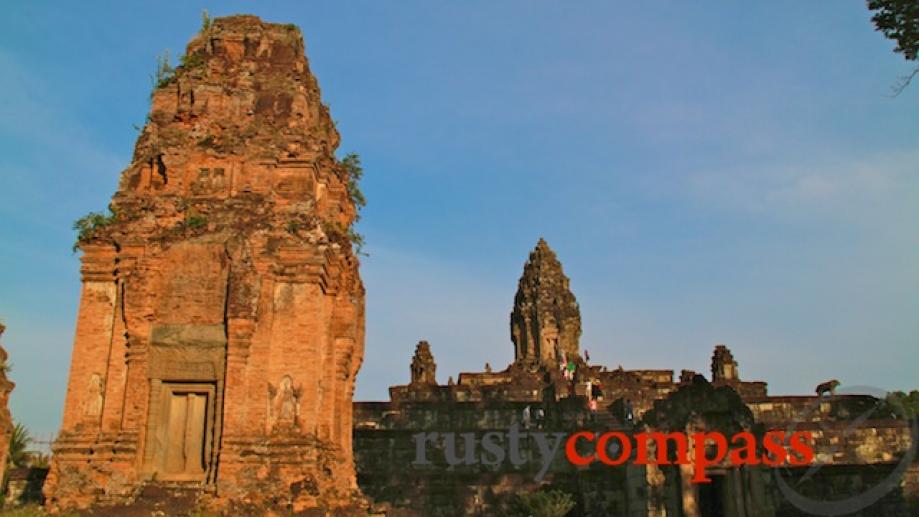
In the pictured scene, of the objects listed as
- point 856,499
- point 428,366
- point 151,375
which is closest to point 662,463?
point 856,499

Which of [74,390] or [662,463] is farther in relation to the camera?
[662,463]

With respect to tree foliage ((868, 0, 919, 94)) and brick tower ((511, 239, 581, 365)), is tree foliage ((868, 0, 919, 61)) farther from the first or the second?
brick tower ((511, 239, 581, 365))

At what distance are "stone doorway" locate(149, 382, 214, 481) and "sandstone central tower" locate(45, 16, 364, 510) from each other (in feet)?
0.06

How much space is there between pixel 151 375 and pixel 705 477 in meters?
9.97

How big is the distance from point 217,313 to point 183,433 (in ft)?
5.87

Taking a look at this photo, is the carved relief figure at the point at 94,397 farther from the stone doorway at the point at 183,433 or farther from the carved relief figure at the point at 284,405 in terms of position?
the carved relief figure at the point at 284,405

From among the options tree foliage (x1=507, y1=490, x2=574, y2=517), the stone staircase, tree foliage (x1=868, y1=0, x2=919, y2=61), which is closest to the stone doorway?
the stone staircase

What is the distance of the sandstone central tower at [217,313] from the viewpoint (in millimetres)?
11773

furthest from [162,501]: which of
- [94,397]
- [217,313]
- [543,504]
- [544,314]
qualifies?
[544,314]

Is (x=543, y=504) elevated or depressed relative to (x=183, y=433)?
depressed

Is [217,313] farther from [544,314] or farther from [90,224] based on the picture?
[544,314]

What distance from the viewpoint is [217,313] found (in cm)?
1257

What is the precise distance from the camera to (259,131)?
13.9 metres

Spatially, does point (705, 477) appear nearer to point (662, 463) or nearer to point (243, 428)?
point (662, 463)
